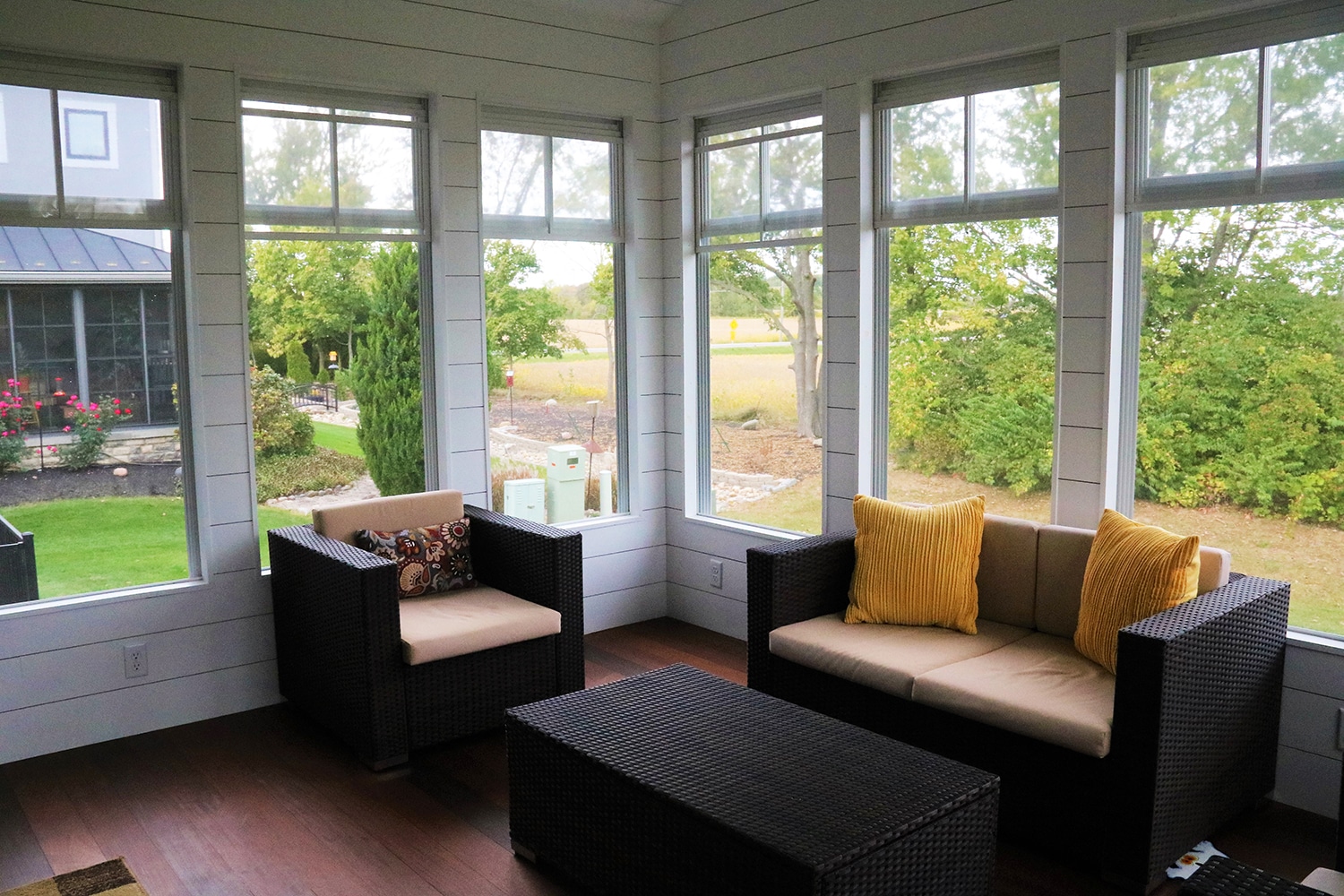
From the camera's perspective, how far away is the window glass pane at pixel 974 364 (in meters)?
3.91

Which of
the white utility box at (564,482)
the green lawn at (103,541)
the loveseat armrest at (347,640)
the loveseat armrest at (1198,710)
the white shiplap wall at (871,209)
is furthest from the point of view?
the white utility box at (564,482)

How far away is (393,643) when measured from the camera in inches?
142

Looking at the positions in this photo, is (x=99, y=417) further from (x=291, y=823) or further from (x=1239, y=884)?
(x=1239, y=884)

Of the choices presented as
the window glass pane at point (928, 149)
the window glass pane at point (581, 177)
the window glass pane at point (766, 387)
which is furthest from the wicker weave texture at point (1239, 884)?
the window glass pane at point (581, 177)

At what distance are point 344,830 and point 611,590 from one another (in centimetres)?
221

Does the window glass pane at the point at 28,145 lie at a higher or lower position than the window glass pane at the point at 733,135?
lower

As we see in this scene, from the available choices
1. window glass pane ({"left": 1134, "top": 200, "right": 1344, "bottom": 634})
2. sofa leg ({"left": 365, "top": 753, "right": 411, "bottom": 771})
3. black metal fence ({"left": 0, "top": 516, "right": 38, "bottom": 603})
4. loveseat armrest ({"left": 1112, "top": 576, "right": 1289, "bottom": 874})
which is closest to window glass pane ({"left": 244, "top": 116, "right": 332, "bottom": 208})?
black metal fence ({"left": 0, "top": 516, "right": 38, "bottom": 603})

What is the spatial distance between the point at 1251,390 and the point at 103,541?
3.99 metres

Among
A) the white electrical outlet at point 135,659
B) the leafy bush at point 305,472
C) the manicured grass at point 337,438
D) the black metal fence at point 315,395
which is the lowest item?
the white electrical outlet at point 135,659

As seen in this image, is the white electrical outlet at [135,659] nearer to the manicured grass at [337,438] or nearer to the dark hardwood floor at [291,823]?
the dark hardwood floor at [291,823]

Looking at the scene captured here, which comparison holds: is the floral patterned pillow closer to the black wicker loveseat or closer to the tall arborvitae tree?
the tall arborvitae tree

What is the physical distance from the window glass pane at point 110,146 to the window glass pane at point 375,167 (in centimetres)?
70

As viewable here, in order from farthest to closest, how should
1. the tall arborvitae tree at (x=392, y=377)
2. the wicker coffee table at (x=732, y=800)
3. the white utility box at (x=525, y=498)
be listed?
the white utility box at (x=525, y=498) < the tall arborvitae tree at (x=392, y=377) < the wicker coffee table at (x=732, y=800)

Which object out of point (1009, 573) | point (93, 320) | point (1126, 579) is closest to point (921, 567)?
point (1009, 573)
